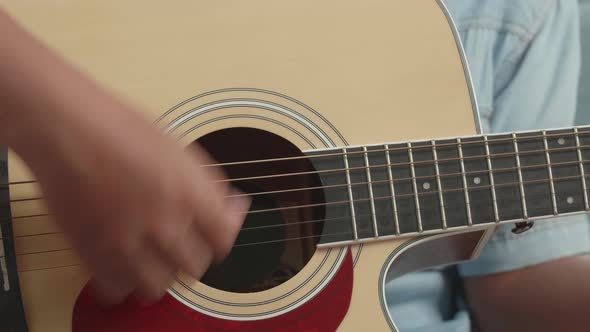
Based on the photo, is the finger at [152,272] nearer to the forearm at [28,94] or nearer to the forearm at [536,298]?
the forearm at [28,94]

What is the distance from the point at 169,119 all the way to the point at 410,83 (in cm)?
25

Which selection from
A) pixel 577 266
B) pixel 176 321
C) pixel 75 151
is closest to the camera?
pixel 75 151

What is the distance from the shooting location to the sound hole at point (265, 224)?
2.07 ft

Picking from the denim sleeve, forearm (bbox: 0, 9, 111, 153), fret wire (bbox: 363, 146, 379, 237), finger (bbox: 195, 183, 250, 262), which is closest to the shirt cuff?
the denim sleeve

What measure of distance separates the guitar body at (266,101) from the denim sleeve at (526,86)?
0.19 m

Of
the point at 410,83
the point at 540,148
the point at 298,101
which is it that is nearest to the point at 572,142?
the point at 540,148

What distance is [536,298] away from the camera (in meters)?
0.80

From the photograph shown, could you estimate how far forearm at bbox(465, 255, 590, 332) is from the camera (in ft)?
2.54

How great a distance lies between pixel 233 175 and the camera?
64 cm

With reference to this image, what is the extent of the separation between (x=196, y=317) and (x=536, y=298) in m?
0.46

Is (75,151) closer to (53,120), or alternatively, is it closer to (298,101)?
(53,120)

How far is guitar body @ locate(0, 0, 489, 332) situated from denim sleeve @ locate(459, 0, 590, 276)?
0.19 meters

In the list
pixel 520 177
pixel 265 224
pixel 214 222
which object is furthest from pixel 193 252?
pixel 520 177

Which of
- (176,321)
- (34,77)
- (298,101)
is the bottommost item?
(176,321)
